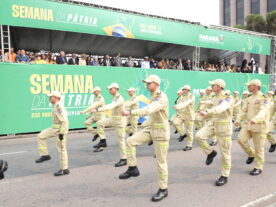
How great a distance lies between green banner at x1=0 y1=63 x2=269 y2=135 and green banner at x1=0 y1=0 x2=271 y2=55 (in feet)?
6.10

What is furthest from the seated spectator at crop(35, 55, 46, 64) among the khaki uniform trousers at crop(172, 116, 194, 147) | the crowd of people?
the khaki uniform trousers at crop(172, 116, 194, 147)

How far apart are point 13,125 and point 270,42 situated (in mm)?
18537

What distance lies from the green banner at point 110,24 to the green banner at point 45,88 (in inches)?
73.2

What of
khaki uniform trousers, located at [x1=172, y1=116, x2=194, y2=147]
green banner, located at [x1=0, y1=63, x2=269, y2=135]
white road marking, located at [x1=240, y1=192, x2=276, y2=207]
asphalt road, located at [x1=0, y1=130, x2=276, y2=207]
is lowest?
asphalt road, located at [x1=0, y1=130, x2=276, y2=207]

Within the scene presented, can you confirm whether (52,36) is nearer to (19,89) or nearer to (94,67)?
(94,67)

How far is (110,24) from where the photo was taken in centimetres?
1291

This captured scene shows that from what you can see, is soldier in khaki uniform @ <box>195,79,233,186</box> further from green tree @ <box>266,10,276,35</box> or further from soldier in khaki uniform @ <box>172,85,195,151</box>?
green tree @ <box>266,10,276,35</box>

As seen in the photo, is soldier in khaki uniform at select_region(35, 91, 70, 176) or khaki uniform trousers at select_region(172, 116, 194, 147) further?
khaki uniform trousers at select_region(172, 116, 194, 147)

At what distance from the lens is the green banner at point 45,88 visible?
34.2 ft

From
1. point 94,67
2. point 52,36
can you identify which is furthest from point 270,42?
point 52,36

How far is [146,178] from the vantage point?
18.7 feet

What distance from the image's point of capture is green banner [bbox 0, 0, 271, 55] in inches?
419

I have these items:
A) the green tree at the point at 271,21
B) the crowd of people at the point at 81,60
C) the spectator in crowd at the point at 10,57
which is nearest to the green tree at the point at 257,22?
the green tree at the point at 271,21

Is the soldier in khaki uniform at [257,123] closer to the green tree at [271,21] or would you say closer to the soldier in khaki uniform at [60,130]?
the soldier in khaki uniform at [60,130]
